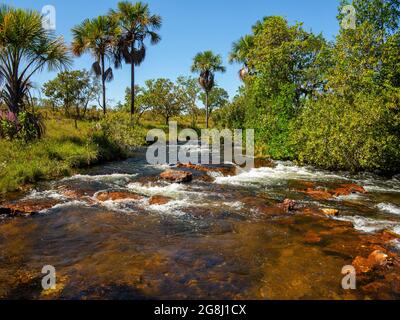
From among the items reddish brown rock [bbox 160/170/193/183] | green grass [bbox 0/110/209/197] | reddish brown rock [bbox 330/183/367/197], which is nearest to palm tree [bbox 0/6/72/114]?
green grass [bbox 0/110/209/197]

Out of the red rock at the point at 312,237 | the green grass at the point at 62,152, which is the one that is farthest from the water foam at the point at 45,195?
the red rock at the point at 312,237

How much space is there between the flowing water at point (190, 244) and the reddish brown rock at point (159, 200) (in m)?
0.20

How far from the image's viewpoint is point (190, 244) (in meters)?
6.94

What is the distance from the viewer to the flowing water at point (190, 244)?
203 inches

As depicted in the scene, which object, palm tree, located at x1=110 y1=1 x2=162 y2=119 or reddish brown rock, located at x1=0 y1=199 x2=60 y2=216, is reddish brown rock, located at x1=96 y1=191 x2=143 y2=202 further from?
palm tree, located at x1=110 y1=1 x2=162 y2=119

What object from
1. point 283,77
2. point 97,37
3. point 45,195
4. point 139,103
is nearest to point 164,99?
point 139,103

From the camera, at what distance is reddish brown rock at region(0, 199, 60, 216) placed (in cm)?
861

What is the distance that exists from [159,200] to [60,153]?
24.4ft

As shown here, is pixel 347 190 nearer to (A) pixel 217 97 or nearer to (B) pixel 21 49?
(B) pixel 21 49

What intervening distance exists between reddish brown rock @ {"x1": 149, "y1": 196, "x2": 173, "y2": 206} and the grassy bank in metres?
4.95

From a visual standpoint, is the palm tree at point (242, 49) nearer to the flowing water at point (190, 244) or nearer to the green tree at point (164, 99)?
the green tree at point (164, 99)

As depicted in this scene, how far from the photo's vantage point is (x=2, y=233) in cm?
732

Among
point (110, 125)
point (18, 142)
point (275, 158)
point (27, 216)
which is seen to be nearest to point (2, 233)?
point (27, 216)
